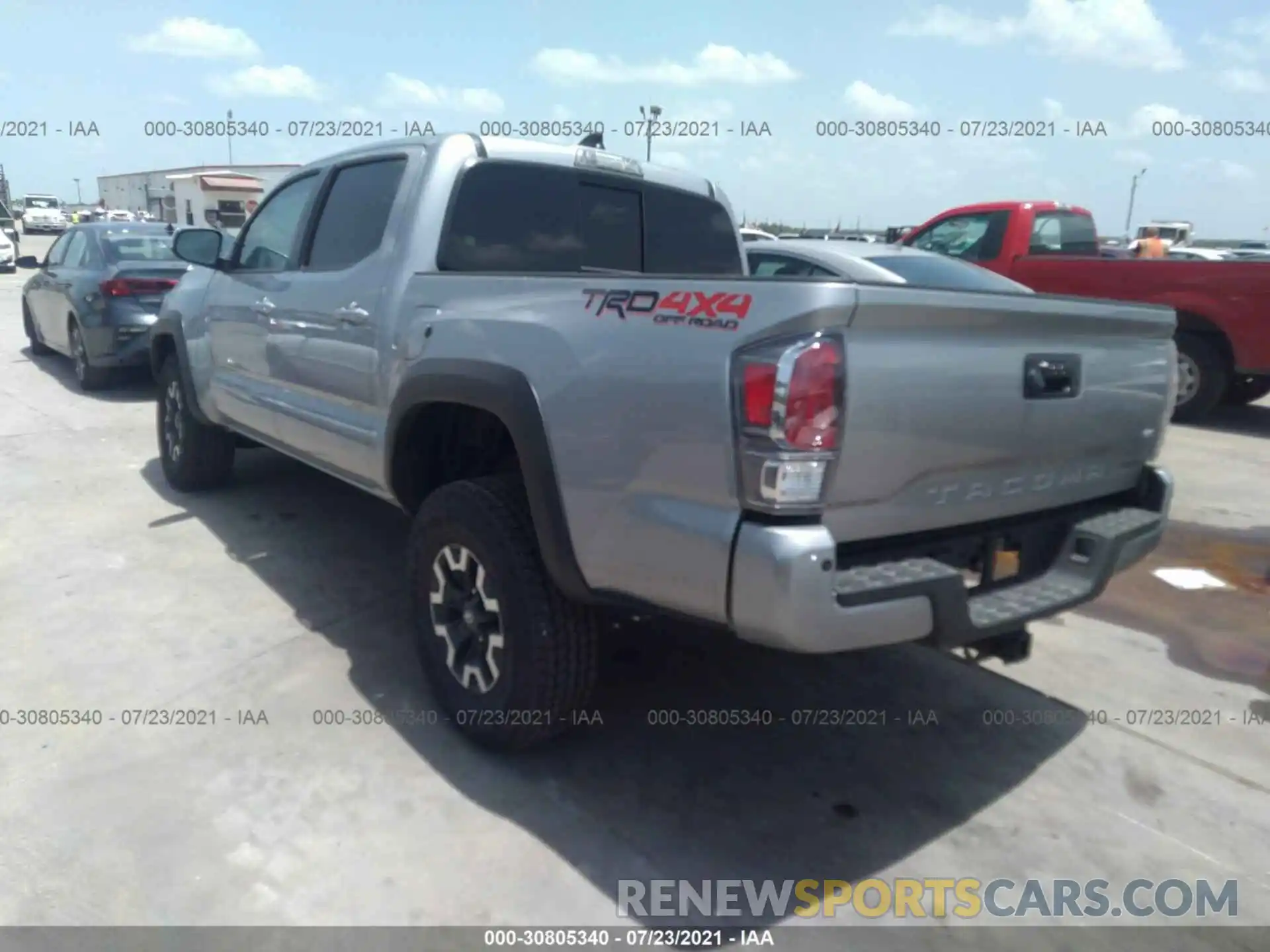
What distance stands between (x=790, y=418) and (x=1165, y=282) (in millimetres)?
7825

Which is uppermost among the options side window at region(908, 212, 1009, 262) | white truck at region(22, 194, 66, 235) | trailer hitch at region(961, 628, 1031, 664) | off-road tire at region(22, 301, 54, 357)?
white truck at region(22, 194, 66, 235)

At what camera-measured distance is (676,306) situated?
93.1 inches

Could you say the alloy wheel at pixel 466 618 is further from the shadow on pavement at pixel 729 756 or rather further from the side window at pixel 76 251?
the side window at pixel 76 251

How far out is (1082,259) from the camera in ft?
28.6

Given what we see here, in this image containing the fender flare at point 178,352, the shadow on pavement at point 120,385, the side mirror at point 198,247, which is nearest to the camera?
the side mirror at point 198,247

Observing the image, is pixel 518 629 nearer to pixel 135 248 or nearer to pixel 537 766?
pixel 537 766

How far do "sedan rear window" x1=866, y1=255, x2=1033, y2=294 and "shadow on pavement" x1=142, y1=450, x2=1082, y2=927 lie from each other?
151 inches

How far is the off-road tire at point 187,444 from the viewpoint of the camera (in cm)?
559

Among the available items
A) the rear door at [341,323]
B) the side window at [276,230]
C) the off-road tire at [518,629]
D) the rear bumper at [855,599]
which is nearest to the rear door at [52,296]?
the side window at [276,230]

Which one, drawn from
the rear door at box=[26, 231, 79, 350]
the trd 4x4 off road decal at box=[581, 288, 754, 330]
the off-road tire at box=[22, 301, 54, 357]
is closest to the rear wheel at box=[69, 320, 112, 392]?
the rear door at box=[26, 231, 79, 350]

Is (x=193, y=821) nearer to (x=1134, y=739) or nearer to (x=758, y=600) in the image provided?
(x=758, y=600)

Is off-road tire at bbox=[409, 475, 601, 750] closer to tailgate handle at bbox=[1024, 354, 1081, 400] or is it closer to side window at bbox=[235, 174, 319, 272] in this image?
tailgate handle at bbox=[1024, 354, 1081, 400]

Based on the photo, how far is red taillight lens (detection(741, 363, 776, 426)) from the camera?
217 centimetres

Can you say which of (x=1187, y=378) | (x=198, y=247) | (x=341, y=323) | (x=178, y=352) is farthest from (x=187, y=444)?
(x=1187, y=378)
